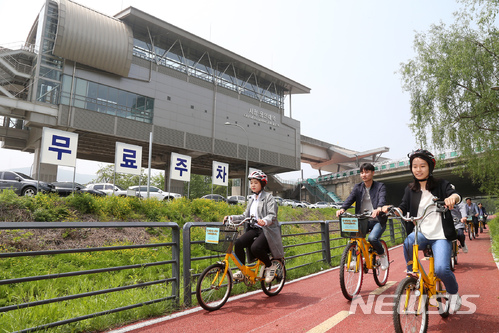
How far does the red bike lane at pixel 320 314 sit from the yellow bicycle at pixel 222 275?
159 mm

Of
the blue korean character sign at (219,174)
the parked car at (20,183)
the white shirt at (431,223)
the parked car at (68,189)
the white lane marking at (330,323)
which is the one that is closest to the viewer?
the white shirt at (431,223)

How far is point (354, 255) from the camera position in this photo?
4855 millimetres

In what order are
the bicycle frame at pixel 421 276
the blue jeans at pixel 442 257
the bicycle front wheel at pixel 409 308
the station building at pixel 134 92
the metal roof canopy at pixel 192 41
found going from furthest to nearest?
1. the metal roof canopy at pixel 192 41
2. the station building at pixel 134 92
3. the blue jeans at pixel 442 257
4. the bicycle frame at pixel 421 276
5. the bicycle front wheel at pixel 409 308

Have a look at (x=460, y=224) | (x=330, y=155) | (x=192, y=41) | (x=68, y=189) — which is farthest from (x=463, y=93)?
(x=330, y=155)

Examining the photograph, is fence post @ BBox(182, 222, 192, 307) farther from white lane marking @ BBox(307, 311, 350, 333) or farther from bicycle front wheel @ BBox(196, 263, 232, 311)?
white lane marking @ BBox(307, 311, 350, 333)

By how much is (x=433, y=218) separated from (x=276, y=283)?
2.70 meters

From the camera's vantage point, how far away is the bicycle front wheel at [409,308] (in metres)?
2.95

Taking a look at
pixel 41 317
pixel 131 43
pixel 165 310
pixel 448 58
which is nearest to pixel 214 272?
pixel 165 310

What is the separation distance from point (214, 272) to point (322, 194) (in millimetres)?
56363

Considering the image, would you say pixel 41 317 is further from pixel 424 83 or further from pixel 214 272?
pixel 424 83

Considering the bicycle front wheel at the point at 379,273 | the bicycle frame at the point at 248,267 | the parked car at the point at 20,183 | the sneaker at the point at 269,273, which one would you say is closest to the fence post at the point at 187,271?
the bicycle frame at the point at 248,267

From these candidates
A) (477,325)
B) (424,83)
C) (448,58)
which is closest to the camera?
(477,325)

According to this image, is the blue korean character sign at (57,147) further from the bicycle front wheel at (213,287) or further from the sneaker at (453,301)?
the sneaker at (453,301)

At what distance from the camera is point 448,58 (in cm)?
1473
